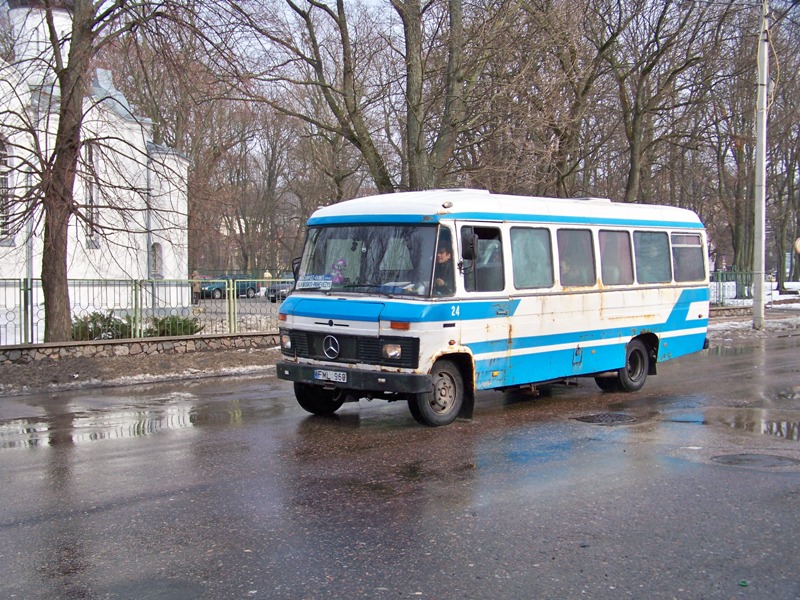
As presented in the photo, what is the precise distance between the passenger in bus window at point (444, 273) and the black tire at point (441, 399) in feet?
2.84

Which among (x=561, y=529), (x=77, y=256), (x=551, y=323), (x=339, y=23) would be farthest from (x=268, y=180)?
(x=561, y=529)

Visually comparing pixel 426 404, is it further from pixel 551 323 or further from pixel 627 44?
pixel 627 44

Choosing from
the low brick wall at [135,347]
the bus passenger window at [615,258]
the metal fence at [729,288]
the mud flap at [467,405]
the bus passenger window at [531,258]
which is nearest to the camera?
the mud flap at [467,405]

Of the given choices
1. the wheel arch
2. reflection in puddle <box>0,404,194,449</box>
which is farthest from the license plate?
the wheel arch

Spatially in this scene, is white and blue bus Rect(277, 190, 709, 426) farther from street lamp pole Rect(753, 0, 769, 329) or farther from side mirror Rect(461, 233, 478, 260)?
street lamp pole Rect(753, 0, 769, 329)

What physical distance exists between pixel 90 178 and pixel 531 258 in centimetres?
918

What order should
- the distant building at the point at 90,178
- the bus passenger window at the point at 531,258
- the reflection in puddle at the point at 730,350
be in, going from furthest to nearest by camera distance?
the reflection in puddle at the point at 730,350
the distant building at the point at 90,178
the bus passenger window at the point at 531,258

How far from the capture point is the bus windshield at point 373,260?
9.63m

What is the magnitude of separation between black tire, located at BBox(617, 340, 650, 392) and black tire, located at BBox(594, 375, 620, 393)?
61mm

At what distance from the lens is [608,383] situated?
516 inches

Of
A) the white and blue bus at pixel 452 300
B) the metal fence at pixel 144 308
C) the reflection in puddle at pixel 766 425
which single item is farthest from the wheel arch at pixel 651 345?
the metal fence at pixel 144 308

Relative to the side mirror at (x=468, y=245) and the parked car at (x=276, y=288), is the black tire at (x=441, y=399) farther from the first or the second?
the parked car at (x=276, y=288)

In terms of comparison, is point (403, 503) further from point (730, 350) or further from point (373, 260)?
point (730, 350)

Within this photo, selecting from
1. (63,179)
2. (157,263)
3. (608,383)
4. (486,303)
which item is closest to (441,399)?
(486,303)
